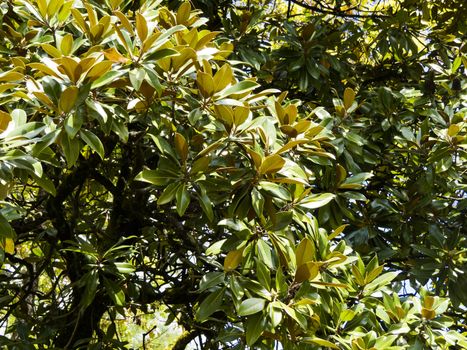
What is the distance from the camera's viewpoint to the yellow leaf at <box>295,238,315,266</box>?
7.43 ft

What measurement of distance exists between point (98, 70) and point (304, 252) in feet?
3.18

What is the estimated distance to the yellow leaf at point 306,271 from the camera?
7.30 ft

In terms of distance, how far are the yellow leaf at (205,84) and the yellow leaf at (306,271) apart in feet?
2.44

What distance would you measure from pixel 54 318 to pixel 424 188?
2.07m

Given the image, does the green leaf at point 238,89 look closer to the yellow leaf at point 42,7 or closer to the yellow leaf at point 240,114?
the yellow leaf at point 240,114

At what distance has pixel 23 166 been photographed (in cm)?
191

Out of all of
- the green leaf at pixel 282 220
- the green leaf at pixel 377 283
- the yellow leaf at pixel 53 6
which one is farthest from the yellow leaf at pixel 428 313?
the yellow leaf at pixel 53 6

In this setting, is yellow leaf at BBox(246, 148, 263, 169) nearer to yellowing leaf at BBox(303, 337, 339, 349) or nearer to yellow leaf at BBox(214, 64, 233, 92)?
yellow leaf at BBox(214, 64, 233, 92)

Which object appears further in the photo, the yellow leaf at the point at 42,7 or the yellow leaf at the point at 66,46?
the yellow leaf at the point at 42,7

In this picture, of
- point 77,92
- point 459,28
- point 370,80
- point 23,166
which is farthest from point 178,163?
point 459,28

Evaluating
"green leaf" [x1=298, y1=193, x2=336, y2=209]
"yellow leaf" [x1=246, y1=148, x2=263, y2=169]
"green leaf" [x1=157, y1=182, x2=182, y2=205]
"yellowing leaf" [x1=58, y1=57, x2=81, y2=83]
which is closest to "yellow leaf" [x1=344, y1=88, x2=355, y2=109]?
"green leaf" [x1=298, y1=193, x2=336, y2=209]

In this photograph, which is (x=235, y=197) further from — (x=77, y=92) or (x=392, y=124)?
(x=392, y=124)

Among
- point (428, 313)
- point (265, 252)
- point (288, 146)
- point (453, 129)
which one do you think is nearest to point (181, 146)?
point (288, 146)

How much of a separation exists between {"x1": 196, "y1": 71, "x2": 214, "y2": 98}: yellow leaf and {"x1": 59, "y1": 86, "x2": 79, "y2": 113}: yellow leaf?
1.58 ft
